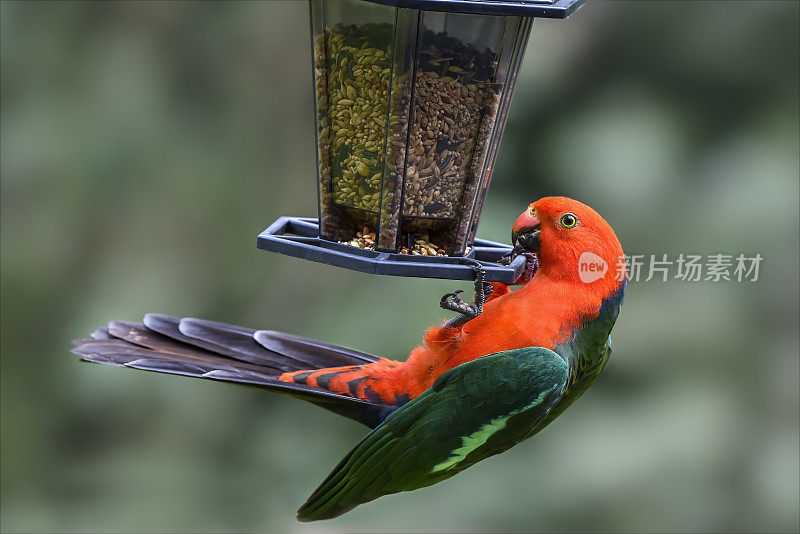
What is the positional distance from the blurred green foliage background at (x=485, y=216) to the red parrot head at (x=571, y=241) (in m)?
1.42

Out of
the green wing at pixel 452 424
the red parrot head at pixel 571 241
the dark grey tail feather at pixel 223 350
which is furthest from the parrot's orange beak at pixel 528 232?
the dark grey tail feather at pixel 223 350

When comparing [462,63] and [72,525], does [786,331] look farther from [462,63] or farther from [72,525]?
[72,525]

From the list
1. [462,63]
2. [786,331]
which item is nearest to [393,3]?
[462,63]

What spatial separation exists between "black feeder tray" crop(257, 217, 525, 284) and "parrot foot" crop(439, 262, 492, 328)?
22mm

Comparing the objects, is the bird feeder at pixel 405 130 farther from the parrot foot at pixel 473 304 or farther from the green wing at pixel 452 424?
the green wing at pixel 452 424

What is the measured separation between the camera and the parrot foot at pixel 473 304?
2.56m

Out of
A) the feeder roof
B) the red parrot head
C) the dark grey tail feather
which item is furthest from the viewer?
the dark grey tail feather

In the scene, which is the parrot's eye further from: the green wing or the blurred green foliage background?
the blurred green foliage background

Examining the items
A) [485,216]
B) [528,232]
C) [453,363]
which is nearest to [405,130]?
[528,232]

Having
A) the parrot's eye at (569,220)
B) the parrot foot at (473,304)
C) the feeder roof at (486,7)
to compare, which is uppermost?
the feeder roof at (486,7)

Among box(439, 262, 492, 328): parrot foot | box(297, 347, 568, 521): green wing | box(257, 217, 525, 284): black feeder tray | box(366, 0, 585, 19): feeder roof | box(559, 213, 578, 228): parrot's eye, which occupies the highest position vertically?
box(366, 0, 585, 19): feeder roof

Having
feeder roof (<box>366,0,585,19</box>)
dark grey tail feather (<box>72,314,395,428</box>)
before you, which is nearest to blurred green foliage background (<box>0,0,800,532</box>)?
dark grey tail feather (<box>72,314,395,428</box>)

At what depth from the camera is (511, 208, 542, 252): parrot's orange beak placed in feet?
9.12

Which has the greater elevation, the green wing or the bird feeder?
the bird feeder
